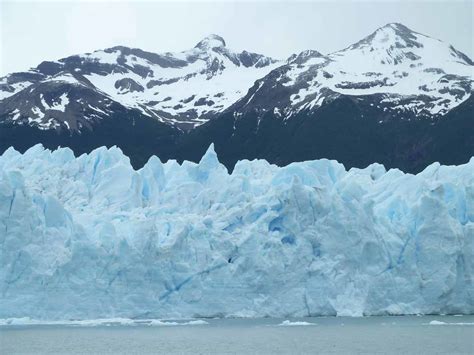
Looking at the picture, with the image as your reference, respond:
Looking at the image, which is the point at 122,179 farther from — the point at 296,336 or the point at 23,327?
the point at 296,336

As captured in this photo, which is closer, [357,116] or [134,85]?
[357,116]

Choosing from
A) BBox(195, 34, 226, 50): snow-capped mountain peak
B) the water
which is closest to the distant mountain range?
BBox(195, 34, 226, 50): snow-capped mountain peak

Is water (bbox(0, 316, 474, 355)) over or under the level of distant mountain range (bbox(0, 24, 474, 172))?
under

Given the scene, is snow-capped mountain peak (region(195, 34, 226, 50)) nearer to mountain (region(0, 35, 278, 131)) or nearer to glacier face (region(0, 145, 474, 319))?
mountain (region(0, 35, 278, 131))

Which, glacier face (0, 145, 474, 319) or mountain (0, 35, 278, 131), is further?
mountain (0, 35, 278, 131)

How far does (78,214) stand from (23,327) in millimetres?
4832

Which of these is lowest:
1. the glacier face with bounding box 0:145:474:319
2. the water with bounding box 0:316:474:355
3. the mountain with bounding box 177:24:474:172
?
the water with bounding box 0:316:474:355

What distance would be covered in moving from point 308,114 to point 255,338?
120 feet

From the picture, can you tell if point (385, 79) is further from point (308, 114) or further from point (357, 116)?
point (308, 114)

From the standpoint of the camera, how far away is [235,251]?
94.5ft

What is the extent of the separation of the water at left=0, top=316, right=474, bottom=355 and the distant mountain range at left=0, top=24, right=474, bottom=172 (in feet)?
93.5

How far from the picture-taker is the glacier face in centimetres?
2744

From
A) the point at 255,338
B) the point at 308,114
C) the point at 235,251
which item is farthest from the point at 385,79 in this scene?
the point at 255,338

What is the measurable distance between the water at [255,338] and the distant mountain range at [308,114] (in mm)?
28491
